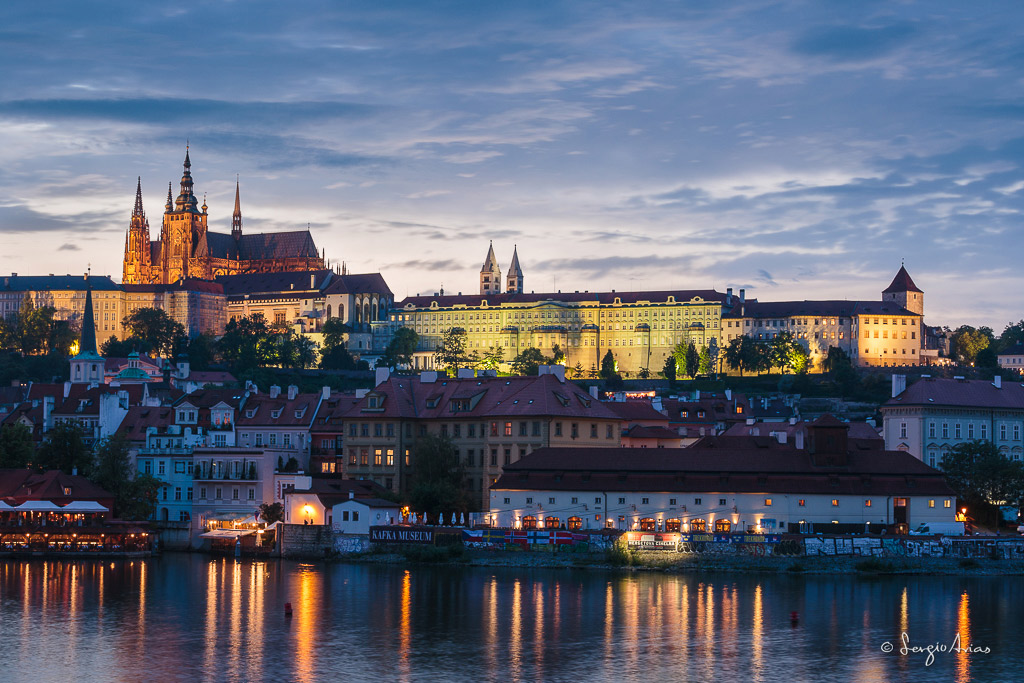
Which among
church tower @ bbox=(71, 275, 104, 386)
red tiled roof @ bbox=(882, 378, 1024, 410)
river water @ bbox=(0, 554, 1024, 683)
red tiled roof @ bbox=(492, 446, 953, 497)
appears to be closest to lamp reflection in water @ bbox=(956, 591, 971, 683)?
river water @ bbox=(0, 554, 1024, 683)

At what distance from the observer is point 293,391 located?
10300 centimetres

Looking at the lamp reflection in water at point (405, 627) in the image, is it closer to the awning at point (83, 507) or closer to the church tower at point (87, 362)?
the awning at point (83, 507)

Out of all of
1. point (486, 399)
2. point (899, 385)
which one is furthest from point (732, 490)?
point (899, 385)

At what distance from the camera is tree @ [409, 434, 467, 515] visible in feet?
275

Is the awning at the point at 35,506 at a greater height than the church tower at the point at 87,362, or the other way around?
the church tower at the point at 87,362

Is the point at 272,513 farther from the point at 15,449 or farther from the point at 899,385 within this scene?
the point at 899,385

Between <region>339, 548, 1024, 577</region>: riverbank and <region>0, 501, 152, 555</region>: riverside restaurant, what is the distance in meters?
15.8

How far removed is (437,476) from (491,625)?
31074 millimetres

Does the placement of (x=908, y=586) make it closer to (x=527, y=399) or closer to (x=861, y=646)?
(x=861, y=646)

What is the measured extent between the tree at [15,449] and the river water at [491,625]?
19.1 metres

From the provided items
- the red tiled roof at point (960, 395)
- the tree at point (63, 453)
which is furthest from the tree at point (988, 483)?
the tree at point (63, 453)

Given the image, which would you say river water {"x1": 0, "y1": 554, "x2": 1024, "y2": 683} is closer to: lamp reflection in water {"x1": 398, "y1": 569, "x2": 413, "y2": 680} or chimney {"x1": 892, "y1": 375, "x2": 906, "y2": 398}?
lamp reflection in water {"x1": 398, "y1": 569, "x2": 413, "y2": 680}

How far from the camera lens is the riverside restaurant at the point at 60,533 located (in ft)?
273

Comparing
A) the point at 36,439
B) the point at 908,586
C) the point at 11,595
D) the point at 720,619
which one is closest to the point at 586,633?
the point at 720,619
